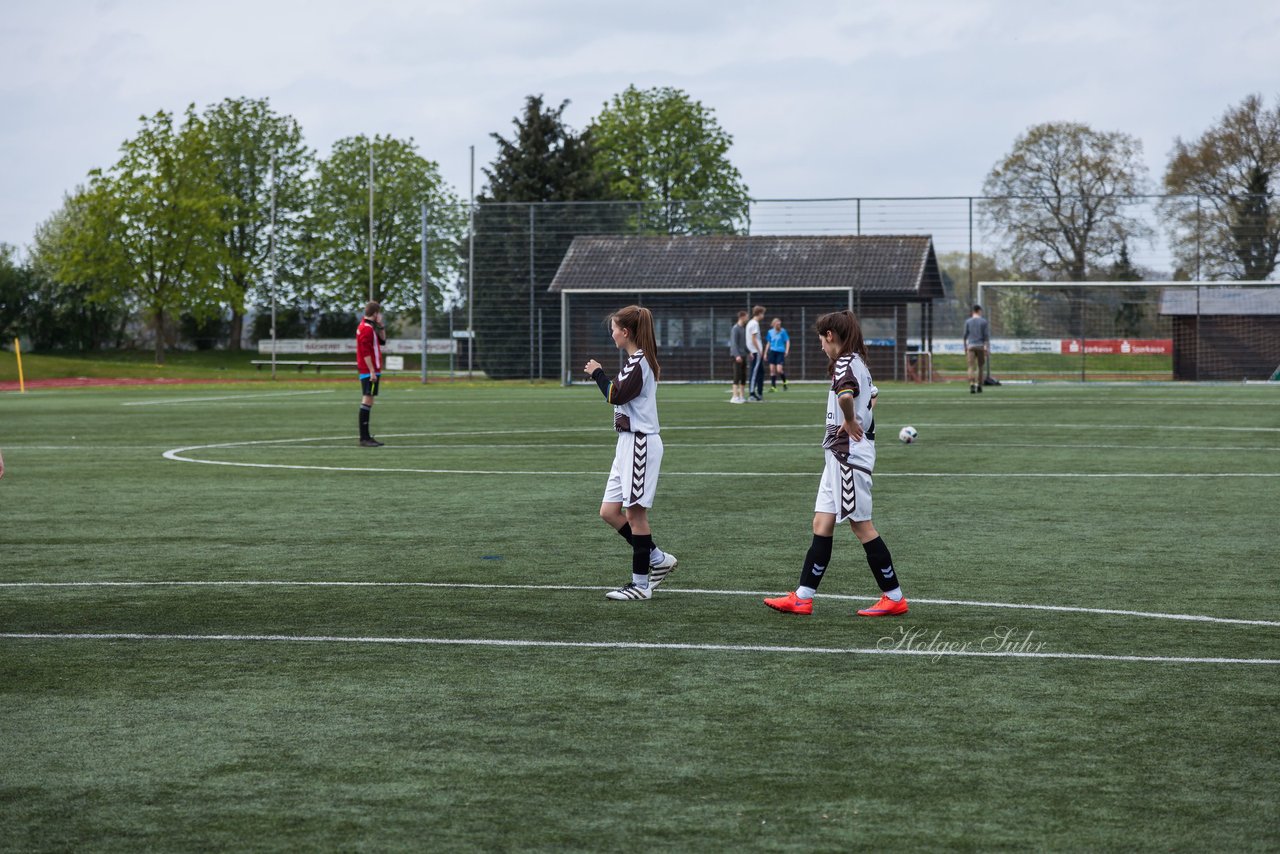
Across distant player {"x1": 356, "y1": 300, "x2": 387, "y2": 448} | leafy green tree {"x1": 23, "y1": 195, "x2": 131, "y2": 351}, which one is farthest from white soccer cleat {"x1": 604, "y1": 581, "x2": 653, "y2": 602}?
leafy green tree {"x1": 23, "y1": 195, "x2": 131, "y2": 351}

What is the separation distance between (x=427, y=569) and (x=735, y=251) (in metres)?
45.0

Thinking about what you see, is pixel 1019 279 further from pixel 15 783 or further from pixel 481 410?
pixel 15 783

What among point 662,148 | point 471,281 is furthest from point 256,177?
point 471,281

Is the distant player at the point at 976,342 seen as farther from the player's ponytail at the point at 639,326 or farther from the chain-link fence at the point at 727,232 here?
the player's ponytail at the point at 639,326

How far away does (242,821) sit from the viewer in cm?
465

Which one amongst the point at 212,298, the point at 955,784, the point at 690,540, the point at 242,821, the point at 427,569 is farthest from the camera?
the point at 212,298

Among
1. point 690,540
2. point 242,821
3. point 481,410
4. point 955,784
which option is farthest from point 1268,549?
point 481,410

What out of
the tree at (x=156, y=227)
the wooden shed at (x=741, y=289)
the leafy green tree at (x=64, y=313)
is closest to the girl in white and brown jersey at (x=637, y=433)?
the wooden shed at (x=741, y=289)

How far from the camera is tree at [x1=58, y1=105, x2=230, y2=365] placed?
7444 centimetres

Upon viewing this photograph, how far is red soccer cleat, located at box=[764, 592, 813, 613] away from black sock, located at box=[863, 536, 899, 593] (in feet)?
1.22

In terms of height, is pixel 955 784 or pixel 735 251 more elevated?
pixel 735 251

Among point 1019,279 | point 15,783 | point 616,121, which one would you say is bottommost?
point 15,783

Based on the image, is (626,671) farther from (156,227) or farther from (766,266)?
(156,227)

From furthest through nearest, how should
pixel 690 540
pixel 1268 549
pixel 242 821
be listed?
1. pixel 690 540
2. pixel 1268 549
3. pixel 242 821
